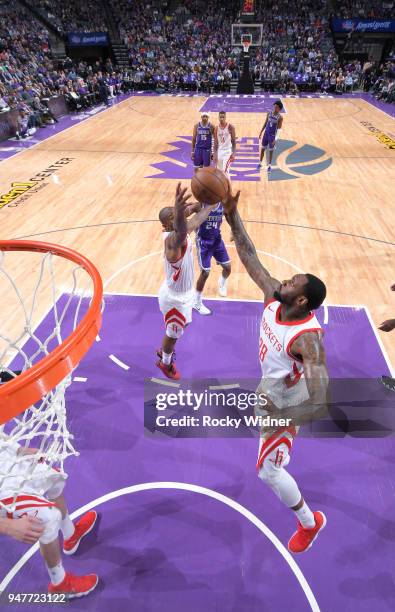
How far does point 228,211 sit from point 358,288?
11.7 ft

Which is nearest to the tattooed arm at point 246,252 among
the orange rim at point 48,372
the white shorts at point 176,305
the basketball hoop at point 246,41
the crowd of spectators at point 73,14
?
the orange rim at point 48,372

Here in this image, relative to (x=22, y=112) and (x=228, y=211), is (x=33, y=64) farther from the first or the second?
(x=228, y=211)

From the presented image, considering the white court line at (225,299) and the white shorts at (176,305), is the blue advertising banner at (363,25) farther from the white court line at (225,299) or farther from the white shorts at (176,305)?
the white shorts at (176,305)

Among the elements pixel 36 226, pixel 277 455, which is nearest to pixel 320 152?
pixel 36 226

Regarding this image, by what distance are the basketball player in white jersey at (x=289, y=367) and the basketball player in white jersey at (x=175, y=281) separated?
82 centimetres

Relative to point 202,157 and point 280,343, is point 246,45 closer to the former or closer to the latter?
point 202,157

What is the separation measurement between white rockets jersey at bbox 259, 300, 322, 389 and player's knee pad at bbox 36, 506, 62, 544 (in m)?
1.50

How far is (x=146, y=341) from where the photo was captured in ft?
15.6

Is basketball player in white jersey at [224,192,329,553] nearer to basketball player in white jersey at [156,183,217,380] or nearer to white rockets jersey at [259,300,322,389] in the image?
white rockets jersey at [259,300,322,389]

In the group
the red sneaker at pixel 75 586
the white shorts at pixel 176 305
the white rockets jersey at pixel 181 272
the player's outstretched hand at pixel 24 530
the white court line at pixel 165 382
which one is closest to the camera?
the player's outstretched hand at pixel 24 530

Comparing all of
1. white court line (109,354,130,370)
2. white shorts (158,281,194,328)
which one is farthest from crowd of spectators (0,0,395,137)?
white shorts (158,281,194,328)

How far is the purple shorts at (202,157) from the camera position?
864cm

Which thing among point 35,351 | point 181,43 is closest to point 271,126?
point 35,351

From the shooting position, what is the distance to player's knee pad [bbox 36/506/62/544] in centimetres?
224
